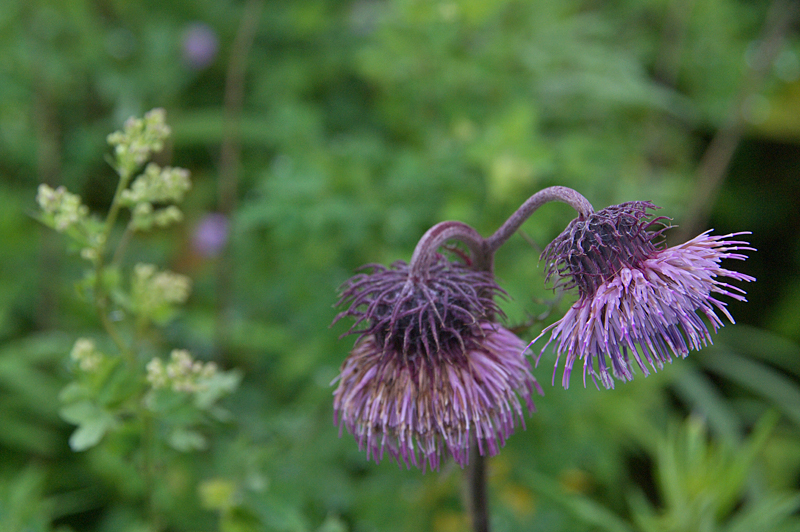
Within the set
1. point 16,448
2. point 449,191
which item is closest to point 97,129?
point 16,448

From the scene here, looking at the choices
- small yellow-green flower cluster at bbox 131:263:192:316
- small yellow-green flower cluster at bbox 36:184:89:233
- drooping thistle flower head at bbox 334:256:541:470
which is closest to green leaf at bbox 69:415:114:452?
small yellow-green flower cluster at bbox 131:263:192:316

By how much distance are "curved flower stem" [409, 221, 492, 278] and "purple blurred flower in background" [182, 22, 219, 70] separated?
270 cm

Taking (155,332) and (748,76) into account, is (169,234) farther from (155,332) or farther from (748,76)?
(748,76)

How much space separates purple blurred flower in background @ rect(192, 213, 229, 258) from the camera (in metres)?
3.32

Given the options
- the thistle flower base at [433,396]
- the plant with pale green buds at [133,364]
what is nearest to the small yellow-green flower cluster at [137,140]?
the plant with pale green buds at [133,364]

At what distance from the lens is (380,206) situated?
2.46 m

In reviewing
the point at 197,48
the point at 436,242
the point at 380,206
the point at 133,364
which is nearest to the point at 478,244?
the point at 436,242

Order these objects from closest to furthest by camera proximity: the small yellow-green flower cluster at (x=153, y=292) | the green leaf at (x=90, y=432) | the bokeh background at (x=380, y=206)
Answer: the green leaf at (x=90, y=432) → the small yellow-green flower cluster at (x=153, y=292) → the bokeh background at (x=380, y=206)

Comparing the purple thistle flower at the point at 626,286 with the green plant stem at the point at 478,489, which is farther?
the green plant stem at the point at 478,489

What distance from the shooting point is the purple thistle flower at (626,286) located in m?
1.05

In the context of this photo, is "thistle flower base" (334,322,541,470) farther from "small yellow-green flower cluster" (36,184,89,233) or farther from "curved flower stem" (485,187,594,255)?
"small yellow-green flower cluster" (36,184,89,233)

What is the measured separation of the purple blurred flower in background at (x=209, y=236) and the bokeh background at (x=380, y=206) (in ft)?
0.08

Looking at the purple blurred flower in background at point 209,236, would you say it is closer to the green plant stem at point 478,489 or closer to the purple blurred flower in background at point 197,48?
the purple blurred flower in background at point 197,48

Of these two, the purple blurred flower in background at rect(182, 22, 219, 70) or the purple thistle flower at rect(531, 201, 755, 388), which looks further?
the purple blurred flower in background at rect(182, 22, 219, 70)
